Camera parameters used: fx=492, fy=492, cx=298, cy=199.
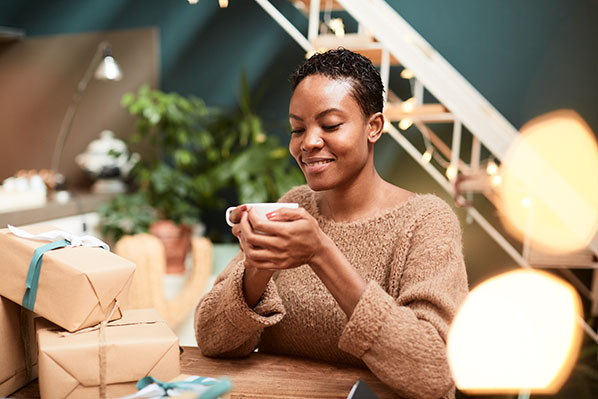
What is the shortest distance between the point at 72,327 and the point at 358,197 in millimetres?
613

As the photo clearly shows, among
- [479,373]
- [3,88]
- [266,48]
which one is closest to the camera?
[479,373]

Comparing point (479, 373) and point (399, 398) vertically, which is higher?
point (399, 398)

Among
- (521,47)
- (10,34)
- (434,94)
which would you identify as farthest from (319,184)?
(10,34)

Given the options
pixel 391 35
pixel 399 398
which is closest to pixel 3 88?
pixel 391 35

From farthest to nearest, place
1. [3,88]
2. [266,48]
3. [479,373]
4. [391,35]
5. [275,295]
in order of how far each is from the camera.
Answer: [3,88], [266,48], [479,373], [391,35], [275,295]

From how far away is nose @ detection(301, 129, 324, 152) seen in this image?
961 mm

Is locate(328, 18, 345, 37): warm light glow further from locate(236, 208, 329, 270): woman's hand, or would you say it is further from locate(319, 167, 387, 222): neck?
locate(236, 208, 329, 270): woman's hand

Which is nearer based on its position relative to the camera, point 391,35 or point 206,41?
point 391,35

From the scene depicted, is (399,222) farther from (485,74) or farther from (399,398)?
(485,74)

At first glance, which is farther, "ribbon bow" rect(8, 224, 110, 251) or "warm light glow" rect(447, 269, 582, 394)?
"warm light glow" rect(447, 269, 582, 394)

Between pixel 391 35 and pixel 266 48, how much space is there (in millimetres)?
1191

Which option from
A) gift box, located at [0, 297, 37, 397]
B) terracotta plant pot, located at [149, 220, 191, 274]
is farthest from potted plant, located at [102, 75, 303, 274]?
gift box, located at [0, 297, 37, 397]

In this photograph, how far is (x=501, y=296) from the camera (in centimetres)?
275

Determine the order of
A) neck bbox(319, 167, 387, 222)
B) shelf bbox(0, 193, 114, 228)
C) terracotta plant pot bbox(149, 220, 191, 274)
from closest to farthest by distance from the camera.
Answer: neck bbox(319, 167, 387, 222)
shelf bbox(0, 193, 114, 228)
terracotta plant pot bbox(149, 220, 191, 274)
